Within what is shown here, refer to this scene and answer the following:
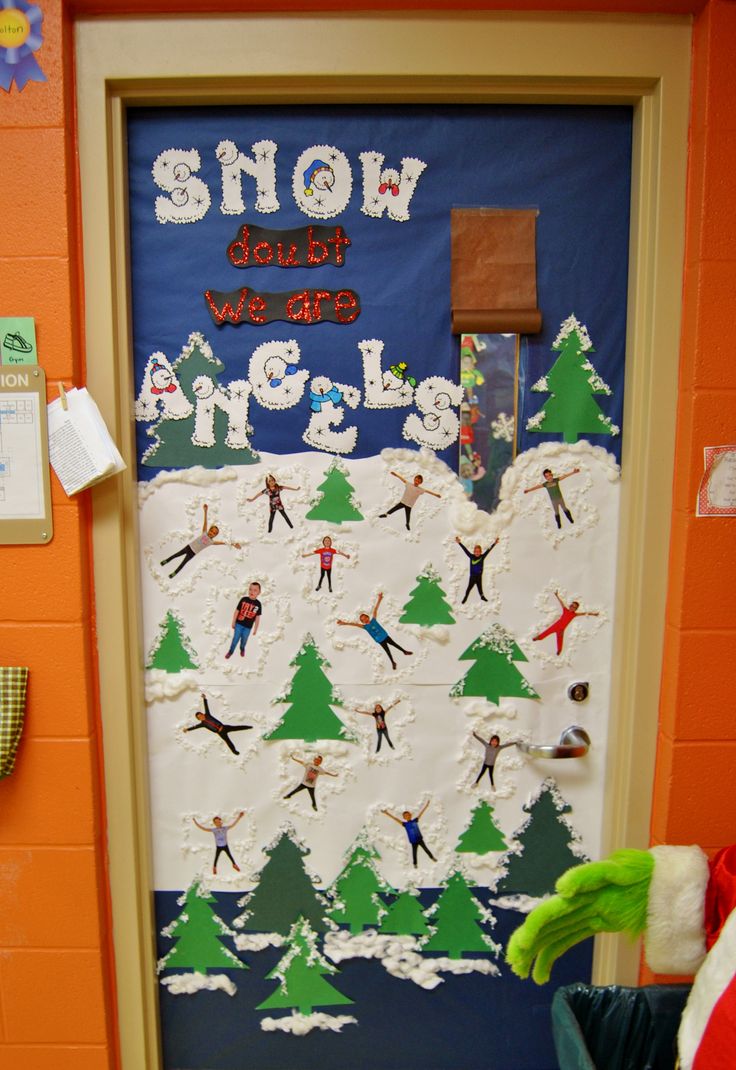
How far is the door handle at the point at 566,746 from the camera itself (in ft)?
4.44

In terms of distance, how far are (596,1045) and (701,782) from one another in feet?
1.60

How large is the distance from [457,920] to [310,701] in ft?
1.80

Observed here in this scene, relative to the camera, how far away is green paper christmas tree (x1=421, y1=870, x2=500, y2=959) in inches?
55.4

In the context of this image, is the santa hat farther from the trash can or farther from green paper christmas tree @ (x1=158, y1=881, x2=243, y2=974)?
green paper christmas tree @ (x1=158, y1=881, x2=243, y2=974)

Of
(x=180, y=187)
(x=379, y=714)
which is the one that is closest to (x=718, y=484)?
(x=379, y=714)

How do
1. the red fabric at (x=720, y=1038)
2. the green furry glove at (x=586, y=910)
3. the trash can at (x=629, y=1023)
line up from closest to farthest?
the red fabric at (x=720, y=1038)
the green furry glove at (x=586, y=910)
the trash can at (x=629, y=1023)

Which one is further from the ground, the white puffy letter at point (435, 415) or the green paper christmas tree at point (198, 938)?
the white puffy letter at point (435, 415)

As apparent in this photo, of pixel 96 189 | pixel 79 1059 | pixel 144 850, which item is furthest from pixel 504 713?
pixel 96 189

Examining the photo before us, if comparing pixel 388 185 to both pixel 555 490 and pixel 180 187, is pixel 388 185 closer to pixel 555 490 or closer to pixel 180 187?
pixel 180 187

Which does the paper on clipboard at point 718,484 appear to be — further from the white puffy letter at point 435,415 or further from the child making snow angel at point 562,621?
the white puffy letter at point 435,415

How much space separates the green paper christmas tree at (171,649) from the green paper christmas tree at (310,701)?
0.20 m

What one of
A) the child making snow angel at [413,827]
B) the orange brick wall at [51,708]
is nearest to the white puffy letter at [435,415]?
the orange brick wall at [51,708]

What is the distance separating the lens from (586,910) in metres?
1.08

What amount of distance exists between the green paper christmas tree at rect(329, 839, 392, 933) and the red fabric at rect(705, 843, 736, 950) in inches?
23.4
